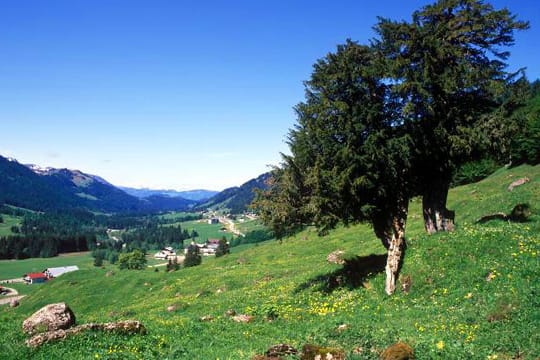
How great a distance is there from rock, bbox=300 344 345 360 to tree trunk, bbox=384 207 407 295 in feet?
42.4

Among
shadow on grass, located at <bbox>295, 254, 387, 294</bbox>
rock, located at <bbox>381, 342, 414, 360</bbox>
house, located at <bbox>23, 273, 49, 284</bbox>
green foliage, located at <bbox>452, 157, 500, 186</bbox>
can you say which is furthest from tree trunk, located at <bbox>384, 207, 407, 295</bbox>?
house, located at <bbox>23, 273, 49, 284</bbox>

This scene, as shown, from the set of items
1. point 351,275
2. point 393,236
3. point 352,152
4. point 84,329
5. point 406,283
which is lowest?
point 351,275

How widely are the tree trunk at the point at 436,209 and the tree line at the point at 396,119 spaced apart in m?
1.36

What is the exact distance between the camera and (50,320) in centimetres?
1780

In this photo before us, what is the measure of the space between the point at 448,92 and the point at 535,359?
1703 cm

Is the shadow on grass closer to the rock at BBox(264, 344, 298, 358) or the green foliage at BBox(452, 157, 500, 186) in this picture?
the rock at BBox(264, 344, 298, 358)

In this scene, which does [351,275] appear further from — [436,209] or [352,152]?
[352,152]

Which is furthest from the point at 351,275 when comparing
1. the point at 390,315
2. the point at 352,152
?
the point at 352,152

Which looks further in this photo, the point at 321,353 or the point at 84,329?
the point at 84,329

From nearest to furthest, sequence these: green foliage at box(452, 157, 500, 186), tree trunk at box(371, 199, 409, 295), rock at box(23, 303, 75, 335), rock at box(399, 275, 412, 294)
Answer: rock at box(23, 303, 75, 335) < rock at box(399, 275, 412, 294) < tree trunk at box(371, 199, 409, 295) < green foliage at box(452, 157, 500, 186)

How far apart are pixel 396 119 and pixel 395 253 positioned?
8550mm

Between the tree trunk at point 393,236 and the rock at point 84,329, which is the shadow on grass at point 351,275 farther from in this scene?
the rock at point 84,329

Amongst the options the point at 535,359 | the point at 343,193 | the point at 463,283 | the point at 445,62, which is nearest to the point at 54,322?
the point at 343,193

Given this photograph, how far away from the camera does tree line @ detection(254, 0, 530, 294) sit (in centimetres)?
2327
